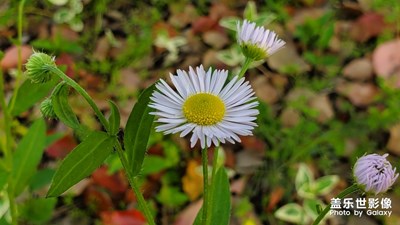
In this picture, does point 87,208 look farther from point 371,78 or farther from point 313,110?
point 371,78

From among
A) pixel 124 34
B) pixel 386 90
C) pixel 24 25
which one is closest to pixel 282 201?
pixel 386 90

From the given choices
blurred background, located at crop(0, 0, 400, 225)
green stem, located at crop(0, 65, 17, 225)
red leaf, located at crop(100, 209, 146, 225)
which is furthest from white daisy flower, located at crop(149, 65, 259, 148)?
red leaf, located at crop(100, 209, 146, 225)

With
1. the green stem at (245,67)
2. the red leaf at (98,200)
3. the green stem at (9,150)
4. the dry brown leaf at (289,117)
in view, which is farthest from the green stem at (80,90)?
the dry brown leaf at (289,117)

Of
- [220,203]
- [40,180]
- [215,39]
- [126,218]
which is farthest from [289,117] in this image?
[220,203]

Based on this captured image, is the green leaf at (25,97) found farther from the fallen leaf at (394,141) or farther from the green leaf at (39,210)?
the fallen leaf at (394,141)

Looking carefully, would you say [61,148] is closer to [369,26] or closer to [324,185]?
[324,185]

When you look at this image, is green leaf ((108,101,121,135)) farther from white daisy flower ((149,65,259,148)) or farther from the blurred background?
the blurred background
